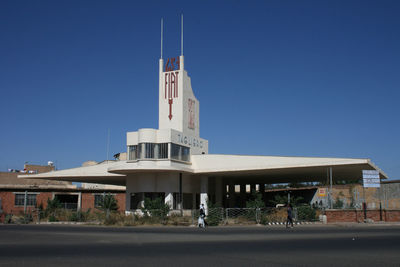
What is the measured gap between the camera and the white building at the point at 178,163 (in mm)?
39875

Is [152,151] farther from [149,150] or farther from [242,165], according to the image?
[242,165]

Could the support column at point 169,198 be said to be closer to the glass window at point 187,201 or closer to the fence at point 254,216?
the glass window at point 187,201

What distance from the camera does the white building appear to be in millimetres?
39875

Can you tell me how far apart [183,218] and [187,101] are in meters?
Answer: 14.3

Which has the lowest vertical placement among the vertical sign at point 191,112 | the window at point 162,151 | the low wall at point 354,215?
the low wall at point 354,215

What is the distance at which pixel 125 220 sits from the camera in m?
34.5

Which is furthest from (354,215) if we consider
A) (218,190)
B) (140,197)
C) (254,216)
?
(140,197)

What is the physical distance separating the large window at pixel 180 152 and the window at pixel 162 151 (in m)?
0.68

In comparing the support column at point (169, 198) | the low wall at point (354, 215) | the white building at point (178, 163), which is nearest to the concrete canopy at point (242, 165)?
the white building at point (178, 163)

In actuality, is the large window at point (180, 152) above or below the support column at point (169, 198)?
above

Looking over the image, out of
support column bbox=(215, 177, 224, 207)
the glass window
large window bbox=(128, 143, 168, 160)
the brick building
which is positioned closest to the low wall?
large window bbox=(128, 143, 168, 160)

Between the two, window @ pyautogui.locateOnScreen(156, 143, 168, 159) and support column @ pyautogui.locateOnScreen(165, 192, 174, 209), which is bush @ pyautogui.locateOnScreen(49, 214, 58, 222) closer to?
support column @ pyautogui.locateOnScreen(165, 192, 174, 209)

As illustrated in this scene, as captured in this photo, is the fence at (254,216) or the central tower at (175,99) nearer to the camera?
the fence at (254,216)

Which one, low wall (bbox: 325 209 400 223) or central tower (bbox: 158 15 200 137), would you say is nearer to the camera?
low wall (bbox: 325 209 400 223)
